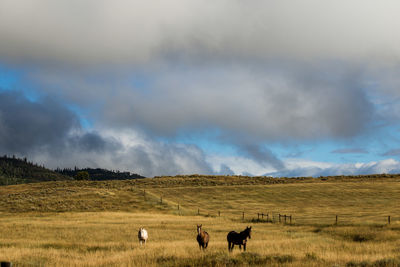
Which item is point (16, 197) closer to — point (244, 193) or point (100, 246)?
point (244, 193)

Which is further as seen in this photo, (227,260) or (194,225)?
(194,225)

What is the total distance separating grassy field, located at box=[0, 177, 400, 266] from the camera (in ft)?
59.8

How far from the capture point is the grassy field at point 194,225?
18.2m

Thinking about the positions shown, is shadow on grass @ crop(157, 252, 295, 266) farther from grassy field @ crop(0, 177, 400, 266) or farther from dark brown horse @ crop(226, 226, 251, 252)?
dark brown horse @ crop(226, 226, 251, 252)

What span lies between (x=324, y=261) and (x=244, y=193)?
81095mm

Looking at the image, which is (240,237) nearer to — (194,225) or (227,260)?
(227,260)

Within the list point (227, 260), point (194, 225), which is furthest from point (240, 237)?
point (194, 225)

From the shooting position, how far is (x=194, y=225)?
4278cm

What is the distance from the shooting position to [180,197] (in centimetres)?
9350

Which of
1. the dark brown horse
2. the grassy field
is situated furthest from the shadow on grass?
the dark brown horse

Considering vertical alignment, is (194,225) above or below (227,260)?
above

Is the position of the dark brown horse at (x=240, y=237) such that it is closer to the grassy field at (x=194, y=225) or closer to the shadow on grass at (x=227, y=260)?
the grassy field at (x=194, y=225)

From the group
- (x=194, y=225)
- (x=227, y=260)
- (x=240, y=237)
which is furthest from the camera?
(x=194, y=225)

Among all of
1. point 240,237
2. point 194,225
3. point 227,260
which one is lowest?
point 227,260
